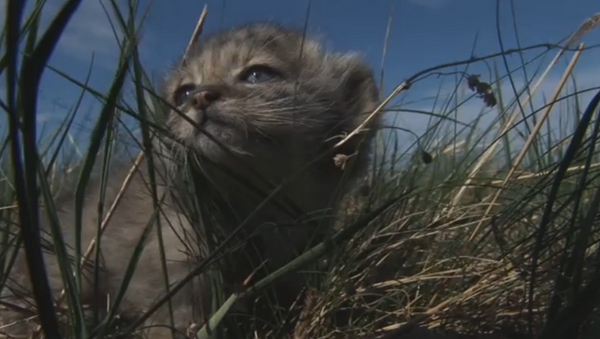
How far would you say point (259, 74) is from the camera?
2.55m

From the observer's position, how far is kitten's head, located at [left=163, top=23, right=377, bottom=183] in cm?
225

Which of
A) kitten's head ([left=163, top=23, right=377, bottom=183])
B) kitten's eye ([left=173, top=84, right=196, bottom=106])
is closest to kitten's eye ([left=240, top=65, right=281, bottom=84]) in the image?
kitten's head ([left=163, top=23, right=377, bottom=183])

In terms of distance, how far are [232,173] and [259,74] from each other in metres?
0.73

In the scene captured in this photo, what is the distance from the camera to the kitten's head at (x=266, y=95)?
88.5 inches

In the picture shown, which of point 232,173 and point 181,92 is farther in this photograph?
point 181,92

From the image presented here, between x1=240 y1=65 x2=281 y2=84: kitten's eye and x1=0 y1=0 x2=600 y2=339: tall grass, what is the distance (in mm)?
285

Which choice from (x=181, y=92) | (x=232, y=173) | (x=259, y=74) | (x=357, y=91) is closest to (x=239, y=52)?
(x=259, y=74)

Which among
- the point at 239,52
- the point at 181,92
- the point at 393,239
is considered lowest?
the point at 393,239

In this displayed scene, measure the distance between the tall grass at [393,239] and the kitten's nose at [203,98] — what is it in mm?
241

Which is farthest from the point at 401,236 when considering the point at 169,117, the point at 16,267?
the point at 16,267

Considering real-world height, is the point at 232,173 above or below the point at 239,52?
below

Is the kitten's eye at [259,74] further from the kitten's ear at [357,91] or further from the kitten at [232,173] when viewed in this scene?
the kitten's ear at [357,91]

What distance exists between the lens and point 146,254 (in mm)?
2303

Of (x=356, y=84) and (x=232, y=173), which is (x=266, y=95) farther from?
(x=356, y=84)
